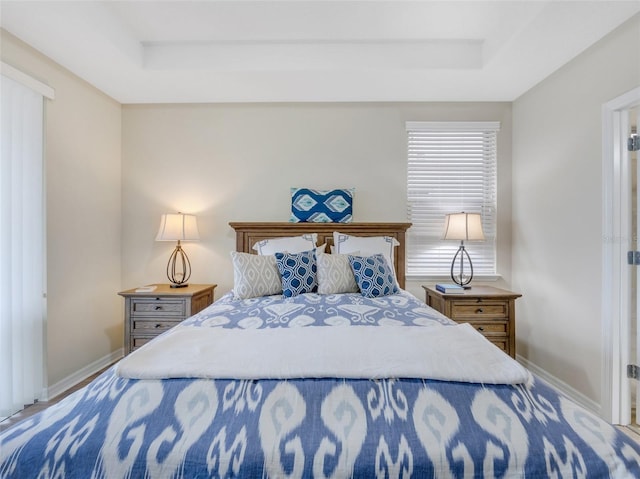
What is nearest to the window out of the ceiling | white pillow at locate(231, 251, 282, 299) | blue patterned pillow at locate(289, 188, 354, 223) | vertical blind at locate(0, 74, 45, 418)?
vertical blind at locate(0, 74, 45, 418)

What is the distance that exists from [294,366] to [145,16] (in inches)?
104

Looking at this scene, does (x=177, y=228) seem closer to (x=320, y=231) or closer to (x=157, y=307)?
(x=157, y=307)

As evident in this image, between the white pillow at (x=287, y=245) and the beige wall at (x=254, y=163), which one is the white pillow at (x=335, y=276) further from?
the beige wall at (x=254, y=163)

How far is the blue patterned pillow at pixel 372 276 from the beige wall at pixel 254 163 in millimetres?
854

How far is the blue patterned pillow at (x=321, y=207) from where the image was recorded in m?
3.05

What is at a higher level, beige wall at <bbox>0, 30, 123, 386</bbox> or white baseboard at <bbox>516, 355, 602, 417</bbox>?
beige wall at <bbox>0, 30, 123, 386</bbox>

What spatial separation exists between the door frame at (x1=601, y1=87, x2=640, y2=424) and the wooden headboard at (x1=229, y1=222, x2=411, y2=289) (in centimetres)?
144

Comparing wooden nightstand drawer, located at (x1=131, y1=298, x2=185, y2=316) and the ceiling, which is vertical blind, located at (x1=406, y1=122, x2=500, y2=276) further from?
wooden nightstand drawer, located at (x1=131, y1=298, x2=185, y2=316)

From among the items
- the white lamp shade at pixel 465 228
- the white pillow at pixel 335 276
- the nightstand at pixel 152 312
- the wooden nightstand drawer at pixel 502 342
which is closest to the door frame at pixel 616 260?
the wooden nightstand drawer at pixel 502 342

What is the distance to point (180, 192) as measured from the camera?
319 cm

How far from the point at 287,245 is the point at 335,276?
60 cm

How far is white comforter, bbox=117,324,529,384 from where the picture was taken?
3.51 ft

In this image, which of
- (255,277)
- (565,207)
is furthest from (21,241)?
(565,207)

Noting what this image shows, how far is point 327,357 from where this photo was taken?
1.14 meters
